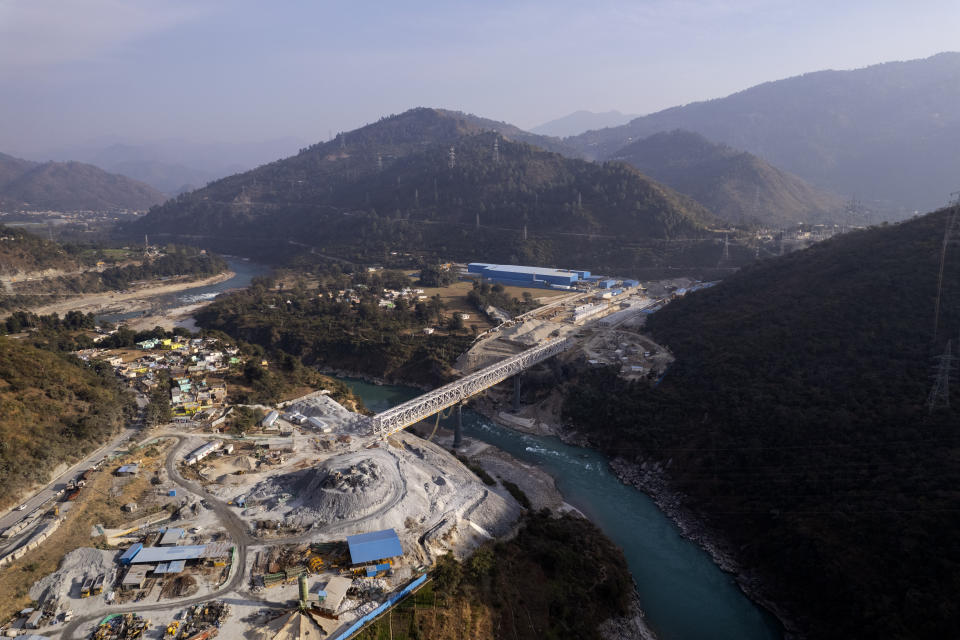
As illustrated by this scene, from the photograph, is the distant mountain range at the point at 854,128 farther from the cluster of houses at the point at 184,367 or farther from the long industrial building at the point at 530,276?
the cluster of houses at the point at 184,367

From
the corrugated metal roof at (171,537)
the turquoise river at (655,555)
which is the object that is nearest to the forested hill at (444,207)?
the turquoise river at (655,555)

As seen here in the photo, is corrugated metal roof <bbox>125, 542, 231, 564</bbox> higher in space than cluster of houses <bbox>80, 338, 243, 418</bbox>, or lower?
lower

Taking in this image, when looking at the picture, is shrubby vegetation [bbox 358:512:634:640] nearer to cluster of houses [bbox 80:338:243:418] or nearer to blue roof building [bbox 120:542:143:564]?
blue roof building [bbox 120:542:143:564]

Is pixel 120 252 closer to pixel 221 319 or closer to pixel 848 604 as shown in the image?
pixel 221 319

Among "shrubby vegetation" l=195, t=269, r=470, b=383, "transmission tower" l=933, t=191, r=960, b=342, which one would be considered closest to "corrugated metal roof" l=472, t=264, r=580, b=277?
"shrubby vegetation" l=195, t=269, r=470, b=383

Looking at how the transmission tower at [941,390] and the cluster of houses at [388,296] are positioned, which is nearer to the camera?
the transmission tower at [941,390]

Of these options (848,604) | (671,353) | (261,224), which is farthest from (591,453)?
(261,224)

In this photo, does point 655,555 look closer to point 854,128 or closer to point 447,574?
point 447,574
